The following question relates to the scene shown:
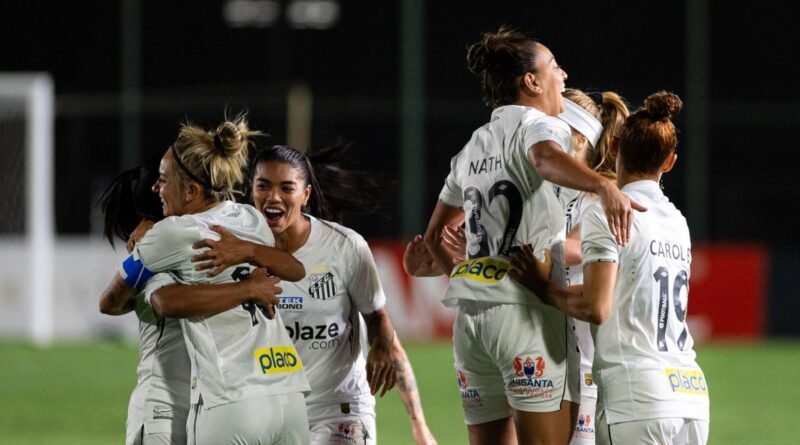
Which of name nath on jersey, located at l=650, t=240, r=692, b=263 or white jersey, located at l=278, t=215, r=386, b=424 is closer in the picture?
name nath on jersey, located at l=650, t=240, r=692, b=263

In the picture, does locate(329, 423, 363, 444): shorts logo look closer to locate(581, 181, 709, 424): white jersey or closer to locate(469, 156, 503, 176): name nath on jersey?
locate(469, 156, 503, 176): name nath on jersey

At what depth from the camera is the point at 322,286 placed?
19.6 feet

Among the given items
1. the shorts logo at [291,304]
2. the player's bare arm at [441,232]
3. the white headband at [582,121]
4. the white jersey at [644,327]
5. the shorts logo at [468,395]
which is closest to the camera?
the white jersey at [644,327]

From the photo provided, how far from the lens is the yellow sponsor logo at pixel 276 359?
476cm

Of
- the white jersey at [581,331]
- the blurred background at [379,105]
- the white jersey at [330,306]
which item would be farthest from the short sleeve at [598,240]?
the blurred background at [379,105]

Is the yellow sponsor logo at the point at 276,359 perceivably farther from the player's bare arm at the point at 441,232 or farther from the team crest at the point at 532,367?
the player's bare arm at the point at 441,232

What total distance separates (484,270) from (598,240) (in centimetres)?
63

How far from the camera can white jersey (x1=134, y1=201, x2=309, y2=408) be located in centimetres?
472

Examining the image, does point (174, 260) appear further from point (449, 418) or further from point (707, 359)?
point (707, 359)

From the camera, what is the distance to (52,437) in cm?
1057

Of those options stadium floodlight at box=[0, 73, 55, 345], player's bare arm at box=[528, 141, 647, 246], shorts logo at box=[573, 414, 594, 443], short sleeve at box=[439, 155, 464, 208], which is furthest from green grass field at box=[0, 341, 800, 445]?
player's bare arm at box=[528, 141, 647, 246]

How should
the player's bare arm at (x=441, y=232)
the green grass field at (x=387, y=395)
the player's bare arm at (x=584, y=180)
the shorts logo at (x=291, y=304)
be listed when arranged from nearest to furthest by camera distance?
the player's bare arm at (x=584, y=180), the player's bare arm at (x=441, y=232), the shorts logo at (x=291, y=304), the green grass field at (x=387, y=395)

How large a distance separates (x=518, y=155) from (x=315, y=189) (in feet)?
4.33

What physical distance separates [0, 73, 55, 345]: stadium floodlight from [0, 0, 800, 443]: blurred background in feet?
0.10
